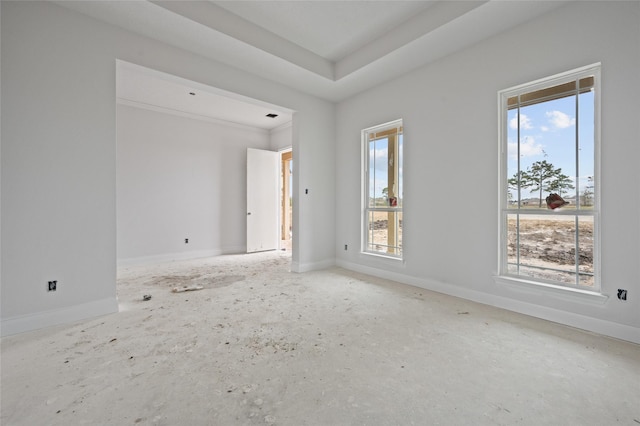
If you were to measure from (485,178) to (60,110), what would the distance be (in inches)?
170

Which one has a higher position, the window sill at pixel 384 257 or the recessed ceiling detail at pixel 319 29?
the recessed ceiling detail at pixel 319 29

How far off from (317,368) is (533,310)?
228 cm

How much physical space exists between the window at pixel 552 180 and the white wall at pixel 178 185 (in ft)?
17.2

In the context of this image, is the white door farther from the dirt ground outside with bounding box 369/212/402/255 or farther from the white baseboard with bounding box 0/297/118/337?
the white baseboard with bounding box 0/297/118/337

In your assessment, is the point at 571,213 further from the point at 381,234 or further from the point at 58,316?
the point at 58,316

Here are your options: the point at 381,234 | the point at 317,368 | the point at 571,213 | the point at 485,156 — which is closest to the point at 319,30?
the point at 485,156

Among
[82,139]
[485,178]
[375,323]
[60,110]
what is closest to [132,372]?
[375,323]

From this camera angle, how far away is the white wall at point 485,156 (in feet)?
7.19

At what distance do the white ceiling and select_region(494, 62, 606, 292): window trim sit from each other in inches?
25.6

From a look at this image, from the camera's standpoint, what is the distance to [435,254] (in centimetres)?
347

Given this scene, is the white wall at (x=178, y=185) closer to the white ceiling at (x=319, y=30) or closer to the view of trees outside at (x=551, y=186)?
the white ceiling at (x=319, y=30)

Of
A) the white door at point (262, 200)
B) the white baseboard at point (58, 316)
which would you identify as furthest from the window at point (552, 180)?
the white door at point (262, 200)

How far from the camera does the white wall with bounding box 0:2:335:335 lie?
2.32m

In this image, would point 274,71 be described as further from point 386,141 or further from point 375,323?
point 375,323
